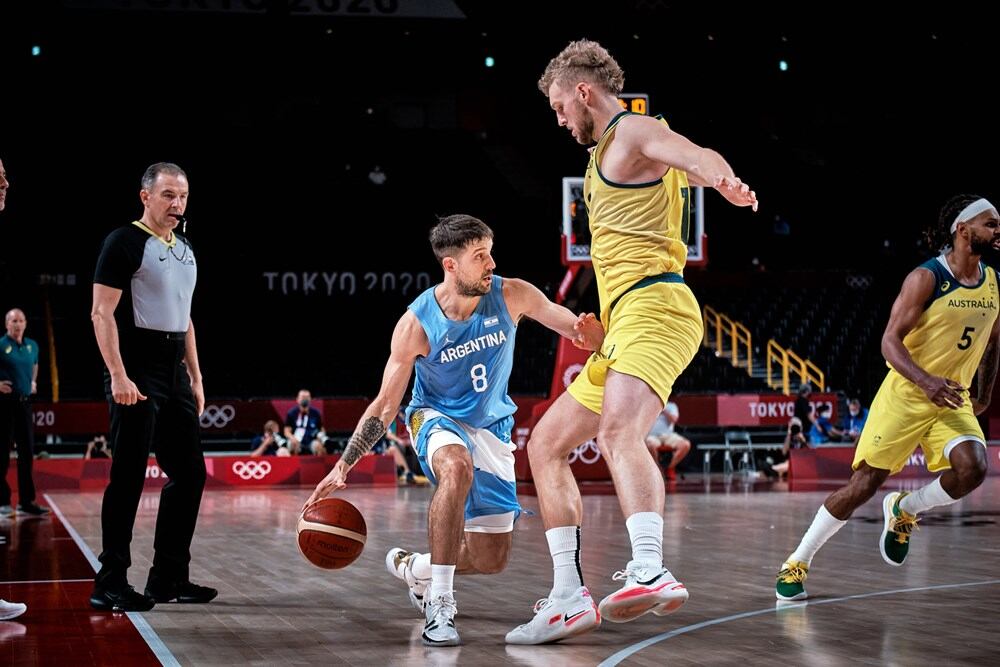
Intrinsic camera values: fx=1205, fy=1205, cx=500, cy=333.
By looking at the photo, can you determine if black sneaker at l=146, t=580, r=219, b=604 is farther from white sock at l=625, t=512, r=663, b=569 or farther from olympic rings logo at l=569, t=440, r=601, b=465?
olympic rings logo at l=569, t=440, r=601, b=465

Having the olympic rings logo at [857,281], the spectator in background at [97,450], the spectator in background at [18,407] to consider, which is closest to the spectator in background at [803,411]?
the spectator in background at [97,450]

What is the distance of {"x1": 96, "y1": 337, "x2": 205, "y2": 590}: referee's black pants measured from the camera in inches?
216

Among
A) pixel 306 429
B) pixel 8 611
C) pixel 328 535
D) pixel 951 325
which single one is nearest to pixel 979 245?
pixel 951 325

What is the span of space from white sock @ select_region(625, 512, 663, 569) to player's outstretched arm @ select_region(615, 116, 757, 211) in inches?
43.1

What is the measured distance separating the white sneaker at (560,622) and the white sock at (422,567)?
84cm

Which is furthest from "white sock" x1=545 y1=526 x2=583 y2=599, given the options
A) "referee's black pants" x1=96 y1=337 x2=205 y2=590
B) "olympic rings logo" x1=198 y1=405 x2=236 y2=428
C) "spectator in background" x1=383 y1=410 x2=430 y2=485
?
"olympic rings logo" x1=198 y1=405 x2=236 y2=428

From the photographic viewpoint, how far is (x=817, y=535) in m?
5.70

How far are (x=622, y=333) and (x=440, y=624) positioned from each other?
A: 1276 millimetres

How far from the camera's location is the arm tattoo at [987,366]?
6.13 meters

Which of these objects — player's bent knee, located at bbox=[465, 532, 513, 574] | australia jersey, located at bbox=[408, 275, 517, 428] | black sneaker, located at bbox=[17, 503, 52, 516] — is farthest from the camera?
black sneaker, located at bbox=[17, 503, 52, 516]

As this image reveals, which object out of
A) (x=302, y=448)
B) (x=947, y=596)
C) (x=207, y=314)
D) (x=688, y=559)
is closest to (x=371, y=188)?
(x=207, y=314)

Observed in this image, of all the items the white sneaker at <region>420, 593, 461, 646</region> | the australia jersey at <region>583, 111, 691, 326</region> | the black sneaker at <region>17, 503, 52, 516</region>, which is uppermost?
the australia jersey at <region>583, 111, 691, 326</region>

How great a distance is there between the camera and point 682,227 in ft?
14.6

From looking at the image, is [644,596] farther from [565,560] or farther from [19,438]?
[19,438]
